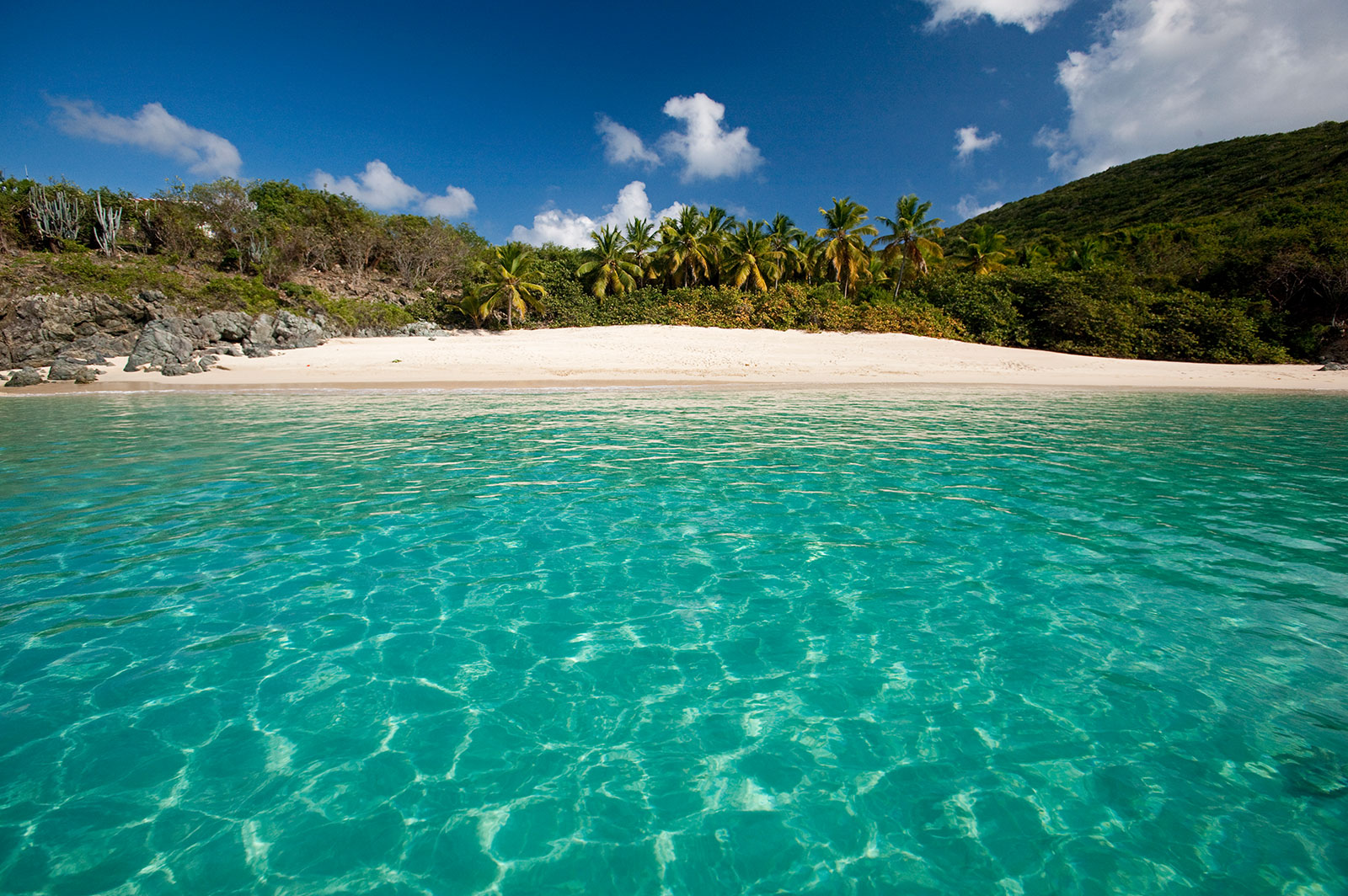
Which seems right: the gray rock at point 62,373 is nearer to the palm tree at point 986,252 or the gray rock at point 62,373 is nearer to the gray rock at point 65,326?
the gray rock at point 65,326

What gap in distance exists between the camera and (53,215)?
132 ft

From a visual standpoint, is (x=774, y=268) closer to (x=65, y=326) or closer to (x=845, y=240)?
(x=845, y=240)

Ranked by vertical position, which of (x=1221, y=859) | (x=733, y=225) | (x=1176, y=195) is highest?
(x=1176, y=195)

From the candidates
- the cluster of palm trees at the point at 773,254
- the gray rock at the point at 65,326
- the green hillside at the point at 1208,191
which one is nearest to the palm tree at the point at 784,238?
the cluster of palm trees at the point at 773,254

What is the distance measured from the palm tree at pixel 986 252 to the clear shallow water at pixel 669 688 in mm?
41851

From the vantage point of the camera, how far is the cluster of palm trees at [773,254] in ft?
142

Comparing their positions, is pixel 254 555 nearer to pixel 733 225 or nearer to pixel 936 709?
pixel 936 709

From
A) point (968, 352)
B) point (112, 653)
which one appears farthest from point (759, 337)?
point (112, 653)

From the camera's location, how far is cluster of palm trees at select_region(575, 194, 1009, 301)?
4338 centimetres

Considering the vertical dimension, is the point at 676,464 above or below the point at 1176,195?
below

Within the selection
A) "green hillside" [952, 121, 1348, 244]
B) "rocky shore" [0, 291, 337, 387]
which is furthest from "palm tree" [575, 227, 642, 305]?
"green hillside" [952, 121, 1348, 244]

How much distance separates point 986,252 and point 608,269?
30.0 metres

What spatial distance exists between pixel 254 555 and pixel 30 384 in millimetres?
22681

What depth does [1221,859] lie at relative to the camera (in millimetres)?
2760
